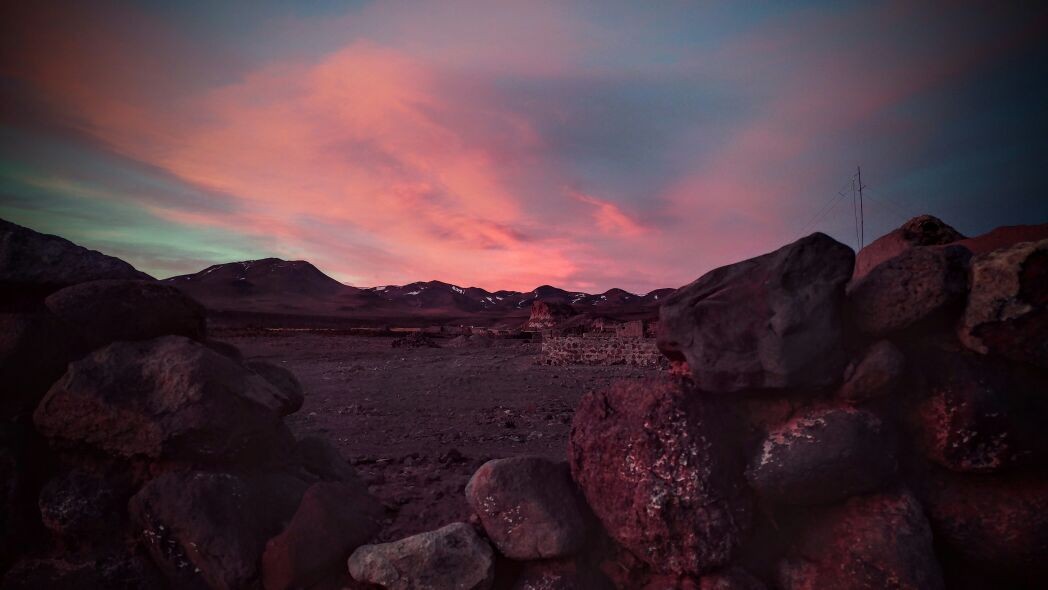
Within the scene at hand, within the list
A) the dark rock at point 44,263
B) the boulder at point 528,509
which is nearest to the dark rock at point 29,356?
the dark rock at point 44,263

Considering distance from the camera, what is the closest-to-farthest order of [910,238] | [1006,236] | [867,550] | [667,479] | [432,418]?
[867,550] → [667,479] → [1006,236] → [910,238] → [432,418]

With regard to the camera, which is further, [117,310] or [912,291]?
[117,310]

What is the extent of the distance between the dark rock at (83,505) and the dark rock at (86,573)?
0.41 feet

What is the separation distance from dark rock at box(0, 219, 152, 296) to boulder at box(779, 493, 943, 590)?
4947 millimetres

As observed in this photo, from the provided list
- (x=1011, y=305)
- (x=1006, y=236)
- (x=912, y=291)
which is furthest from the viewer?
(x=1006, y=236)

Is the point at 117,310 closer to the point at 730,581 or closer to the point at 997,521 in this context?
the point at 730,581

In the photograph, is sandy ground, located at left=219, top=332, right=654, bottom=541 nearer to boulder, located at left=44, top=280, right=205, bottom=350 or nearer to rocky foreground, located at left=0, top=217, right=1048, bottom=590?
rocky foreground, located at left=0, top=217, right=1048, bottom=590

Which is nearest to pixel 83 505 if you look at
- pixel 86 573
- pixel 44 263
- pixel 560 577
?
pixel 86 573

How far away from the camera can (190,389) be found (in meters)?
3.38

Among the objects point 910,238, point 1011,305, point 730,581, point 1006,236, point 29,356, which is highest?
point 910,238

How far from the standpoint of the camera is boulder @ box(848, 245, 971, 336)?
9.84 feet

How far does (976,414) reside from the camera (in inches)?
111

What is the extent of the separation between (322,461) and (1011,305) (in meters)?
4.59

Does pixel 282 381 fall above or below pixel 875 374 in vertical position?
below
